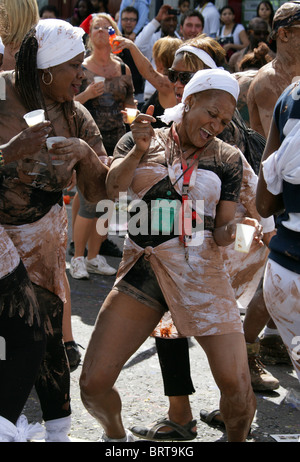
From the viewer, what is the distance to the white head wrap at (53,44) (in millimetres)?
3189

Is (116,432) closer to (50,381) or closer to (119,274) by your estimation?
(50,381)

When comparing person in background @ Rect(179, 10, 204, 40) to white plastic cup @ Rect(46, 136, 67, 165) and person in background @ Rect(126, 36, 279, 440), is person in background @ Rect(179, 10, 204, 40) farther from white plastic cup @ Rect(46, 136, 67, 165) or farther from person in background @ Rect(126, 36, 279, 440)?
white plastic cup @ Rect(46, 136, 67, 165)

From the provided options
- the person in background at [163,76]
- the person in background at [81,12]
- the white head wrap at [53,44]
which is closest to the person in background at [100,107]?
the person in background at [163,76]

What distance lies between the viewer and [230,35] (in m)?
11.5

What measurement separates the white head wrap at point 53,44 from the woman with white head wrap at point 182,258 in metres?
0.47

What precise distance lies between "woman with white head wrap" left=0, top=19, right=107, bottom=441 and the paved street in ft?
1.97

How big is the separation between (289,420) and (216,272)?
1.30 m

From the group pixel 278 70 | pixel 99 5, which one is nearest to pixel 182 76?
pixel 278 70

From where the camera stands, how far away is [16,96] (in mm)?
3217

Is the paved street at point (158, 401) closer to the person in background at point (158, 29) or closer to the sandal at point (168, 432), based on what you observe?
the sandal at point (168, 432)

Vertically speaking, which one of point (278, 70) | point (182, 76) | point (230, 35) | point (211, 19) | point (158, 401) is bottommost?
point (158, 401)

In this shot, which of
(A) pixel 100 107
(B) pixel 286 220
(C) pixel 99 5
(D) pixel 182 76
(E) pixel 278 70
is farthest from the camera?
(C) pixel 99 5

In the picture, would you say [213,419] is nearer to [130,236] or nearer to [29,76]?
[130,236]

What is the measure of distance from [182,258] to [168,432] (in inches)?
44.5
